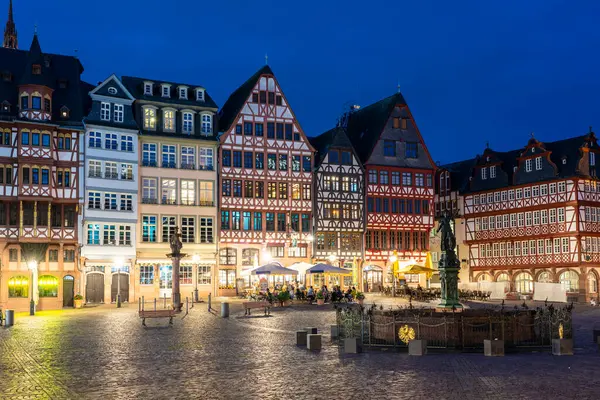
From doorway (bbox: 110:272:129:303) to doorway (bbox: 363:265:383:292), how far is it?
19203 mm

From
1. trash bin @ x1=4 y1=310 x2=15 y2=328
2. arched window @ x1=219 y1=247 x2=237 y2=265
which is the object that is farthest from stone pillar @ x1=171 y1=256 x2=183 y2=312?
arched window @ x1=219 y1=247 x2=237 y2=265

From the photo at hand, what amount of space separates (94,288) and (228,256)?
10162 millimetres

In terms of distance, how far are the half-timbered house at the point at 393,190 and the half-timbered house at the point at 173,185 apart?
13512 millimetres

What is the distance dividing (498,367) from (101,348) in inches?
447

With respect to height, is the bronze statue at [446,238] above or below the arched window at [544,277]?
above

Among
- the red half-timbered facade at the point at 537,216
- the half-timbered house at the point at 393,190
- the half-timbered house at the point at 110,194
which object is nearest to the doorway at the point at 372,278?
the half-timbered house at the point at 393,190

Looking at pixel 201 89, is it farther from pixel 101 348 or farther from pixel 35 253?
pixel 101 348

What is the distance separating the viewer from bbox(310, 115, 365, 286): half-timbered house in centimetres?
6016

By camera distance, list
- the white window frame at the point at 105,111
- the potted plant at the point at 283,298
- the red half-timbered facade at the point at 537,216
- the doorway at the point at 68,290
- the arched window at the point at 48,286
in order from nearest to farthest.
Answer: the potted plant at the point at 283,298 < the arched window at the point at 48,286 < the doorway at the point at 68,290 < the white window frame at the point at 105,111 < the red half-timbered facade at the point at 537,216

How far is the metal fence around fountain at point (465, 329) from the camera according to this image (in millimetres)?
21016

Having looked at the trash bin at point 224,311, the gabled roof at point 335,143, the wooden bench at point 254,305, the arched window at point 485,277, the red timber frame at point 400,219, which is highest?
the gabled roof at point 335,143

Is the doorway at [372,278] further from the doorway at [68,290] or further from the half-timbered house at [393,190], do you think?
the doorway at [68,290]

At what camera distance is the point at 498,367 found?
17672 millimetres

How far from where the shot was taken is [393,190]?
207ft
